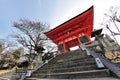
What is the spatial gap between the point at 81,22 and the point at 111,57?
9197 mm

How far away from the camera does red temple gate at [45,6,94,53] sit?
49.6 feet

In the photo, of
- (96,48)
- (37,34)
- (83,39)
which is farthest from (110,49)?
(37,34)

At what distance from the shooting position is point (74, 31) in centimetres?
1595

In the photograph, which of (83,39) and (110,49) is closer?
(110,49)

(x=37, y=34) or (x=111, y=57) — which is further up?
(x=37, y=34)

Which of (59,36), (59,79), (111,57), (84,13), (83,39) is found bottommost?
(59,79)

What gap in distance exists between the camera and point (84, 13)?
1477cm

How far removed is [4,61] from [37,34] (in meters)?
10.0

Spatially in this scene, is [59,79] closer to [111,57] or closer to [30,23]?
[111,57]

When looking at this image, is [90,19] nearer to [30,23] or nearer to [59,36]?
[59,36]

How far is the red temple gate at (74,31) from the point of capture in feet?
49.6

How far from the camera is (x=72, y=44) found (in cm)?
1725

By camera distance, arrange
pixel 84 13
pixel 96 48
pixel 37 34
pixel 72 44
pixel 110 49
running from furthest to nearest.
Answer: pixel 37 34, pixel 72 44, pixel 84 13, pixel 96 48, pixel 110 49

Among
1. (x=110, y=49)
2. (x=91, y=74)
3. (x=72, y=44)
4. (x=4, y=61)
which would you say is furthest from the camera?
(x=4, y=61)
